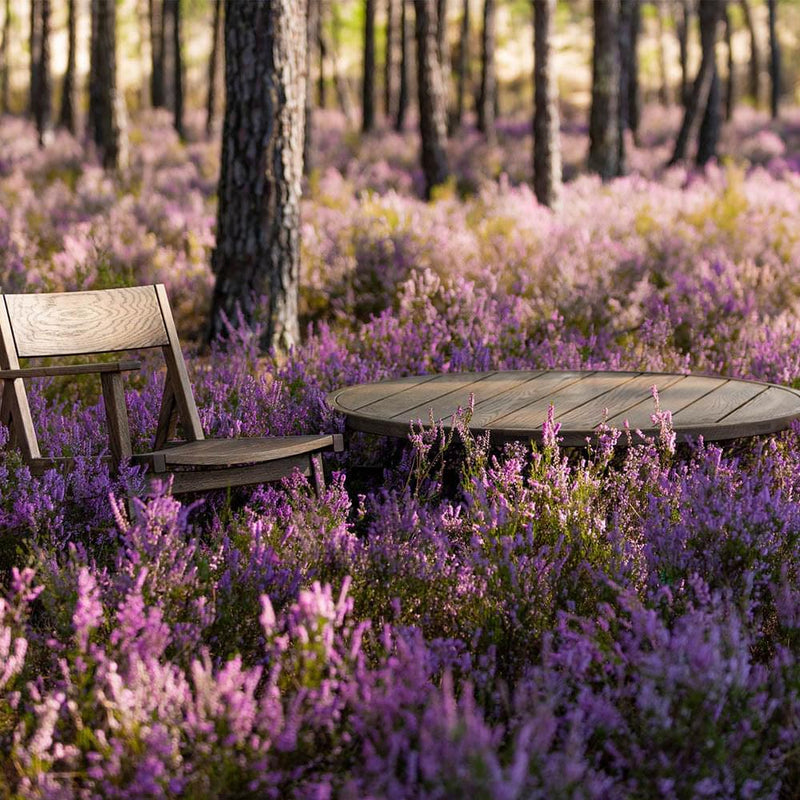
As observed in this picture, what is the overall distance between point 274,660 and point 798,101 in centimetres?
4426

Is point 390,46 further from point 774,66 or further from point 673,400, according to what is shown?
point 673,400

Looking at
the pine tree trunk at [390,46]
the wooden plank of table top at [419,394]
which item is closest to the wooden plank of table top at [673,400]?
the wooden plank of table top at [419,394]

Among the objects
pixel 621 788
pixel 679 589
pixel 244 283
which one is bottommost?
pixel 621 788

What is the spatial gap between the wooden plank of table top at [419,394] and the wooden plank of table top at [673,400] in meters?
0.81

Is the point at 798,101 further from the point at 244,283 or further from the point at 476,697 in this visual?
the point at 476,697

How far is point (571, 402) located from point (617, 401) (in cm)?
20

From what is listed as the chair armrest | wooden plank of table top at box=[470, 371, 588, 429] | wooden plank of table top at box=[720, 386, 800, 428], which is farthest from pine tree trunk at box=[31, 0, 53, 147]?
wooden plank of table top at box=[720, 386, 800, 428]

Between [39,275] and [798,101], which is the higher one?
[798,101]

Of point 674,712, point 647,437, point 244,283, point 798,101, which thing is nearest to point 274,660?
point 674,712

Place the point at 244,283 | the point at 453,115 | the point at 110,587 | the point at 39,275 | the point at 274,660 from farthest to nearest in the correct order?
1. the point at 453,115
2. the point at 39,275
3. the point at 244,283
4. the point at 110,587
5. the point at 274,660

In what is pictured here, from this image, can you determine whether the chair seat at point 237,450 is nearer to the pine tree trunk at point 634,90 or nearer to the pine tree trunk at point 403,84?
the pine tree trunk at point 634,90

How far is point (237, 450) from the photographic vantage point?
12.6 ft

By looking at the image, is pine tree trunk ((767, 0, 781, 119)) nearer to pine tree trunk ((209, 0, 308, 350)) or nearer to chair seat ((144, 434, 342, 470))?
pine tree trunk ((209, 0, 308, 350))

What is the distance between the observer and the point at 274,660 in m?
2.41
